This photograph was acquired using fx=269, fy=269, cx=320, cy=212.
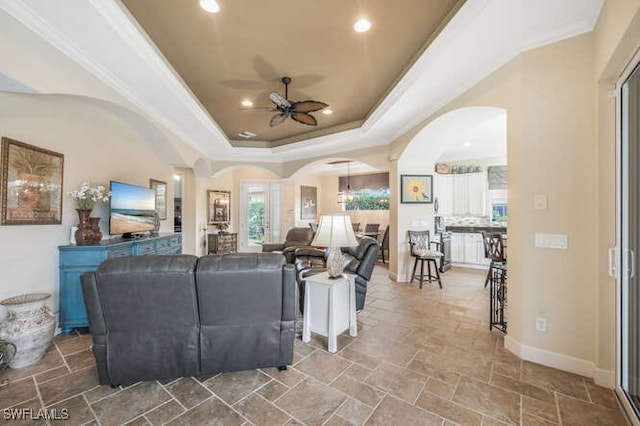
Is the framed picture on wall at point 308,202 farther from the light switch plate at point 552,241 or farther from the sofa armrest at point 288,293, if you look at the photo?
the light switch plate at point 552,241

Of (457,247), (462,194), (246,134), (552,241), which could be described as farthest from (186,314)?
(462,194)

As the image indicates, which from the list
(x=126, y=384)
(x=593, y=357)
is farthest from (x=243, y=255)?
(x=593, y=357)

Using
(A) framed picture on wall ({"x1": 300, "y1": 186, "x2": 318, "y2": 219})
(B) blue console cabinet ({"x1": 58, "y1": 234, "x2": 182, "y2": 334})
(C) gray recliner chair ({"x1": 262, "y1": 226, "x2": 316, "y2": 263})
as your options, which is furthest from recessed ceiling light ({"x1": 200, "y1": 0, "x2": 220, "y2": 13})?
(A) framed picture on wall ({"x1": 300, "y1": 186, "x2": 318, "y2": 219})

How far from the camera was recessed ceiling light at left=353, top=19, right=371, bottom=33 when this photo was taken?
245cm

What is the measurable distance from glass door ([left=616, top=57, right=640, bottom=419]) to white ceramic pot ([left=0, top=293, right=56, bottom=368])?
451 centimetres

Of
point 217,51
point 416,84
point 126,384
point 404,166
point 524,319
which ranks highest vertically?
point 217,51

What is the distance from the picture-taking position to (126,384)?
2.06 m

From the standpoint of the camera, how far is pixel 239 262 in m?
2.06

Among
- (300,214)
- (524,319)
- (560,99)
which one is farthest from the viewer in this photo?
(300,214)

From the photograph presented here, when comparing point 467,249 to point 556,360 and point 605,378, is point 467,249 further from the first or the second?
point 605,378

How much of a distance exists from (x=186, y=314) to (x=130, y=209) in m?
2.66

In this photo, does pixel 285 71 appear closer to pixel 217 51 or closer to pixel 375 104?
pixel 217 51

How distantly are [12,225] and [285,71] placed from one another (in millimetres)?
3177

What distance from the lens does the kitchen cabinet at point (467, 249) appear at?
6234 mm
